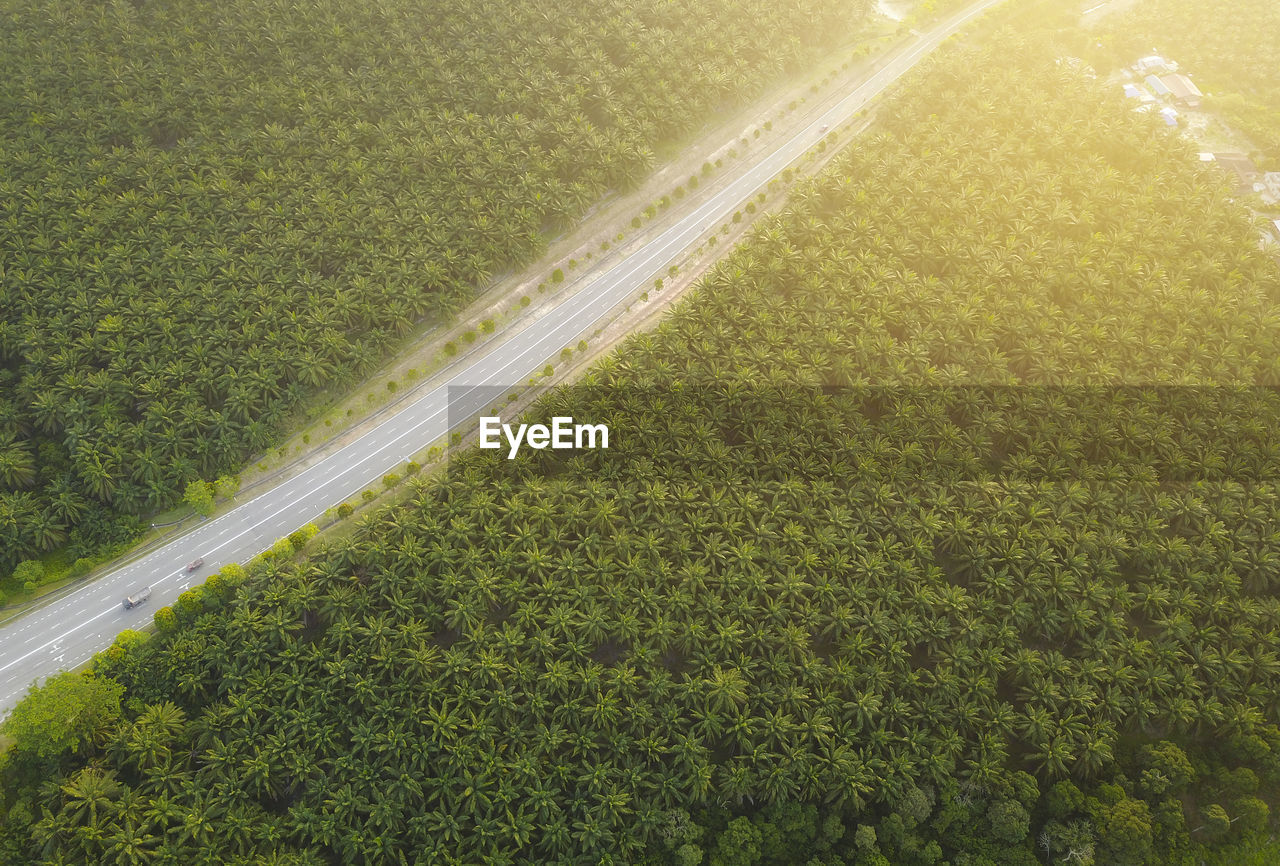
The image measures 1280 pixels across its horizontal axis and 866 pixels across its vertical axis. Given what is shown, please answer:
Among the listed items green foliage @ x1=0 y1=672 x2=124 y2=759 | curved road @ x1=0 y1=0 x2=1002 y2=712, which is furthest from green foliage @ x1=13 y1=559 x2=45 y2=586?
green foliage @ x1=0 y1=672 x2=124 y2=759

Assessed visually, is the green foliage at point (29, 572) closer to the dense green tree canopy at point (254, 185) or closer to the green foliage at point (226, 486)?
the dense green tree canopy at point (254, 185)

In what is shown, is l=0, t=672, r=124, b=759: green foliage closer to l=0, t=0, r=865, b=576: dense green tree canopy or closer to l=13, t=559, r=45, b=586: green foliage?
l=13, t=559, r=45, b=586: green foliage

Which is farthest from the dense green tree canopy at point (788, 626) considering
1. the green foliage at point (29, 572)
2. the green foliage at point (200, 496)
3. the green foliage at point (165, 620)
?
the green foliage at point (29, 572)

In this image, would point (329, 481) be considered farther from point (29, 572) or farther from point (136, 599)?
point (29, 572)

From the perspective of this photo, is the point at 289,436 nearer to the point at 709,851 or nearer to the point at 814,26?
the point at 709,851

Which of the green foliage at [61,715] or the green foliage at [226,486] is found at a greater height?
the green foliage at [226,486]

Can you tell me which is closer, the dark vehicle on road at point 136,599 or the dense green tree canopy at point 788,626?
the dense green tree canopy at point 788,626

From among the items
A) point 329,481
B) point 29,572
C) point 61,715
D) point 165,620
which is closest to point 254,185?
point 329,481
